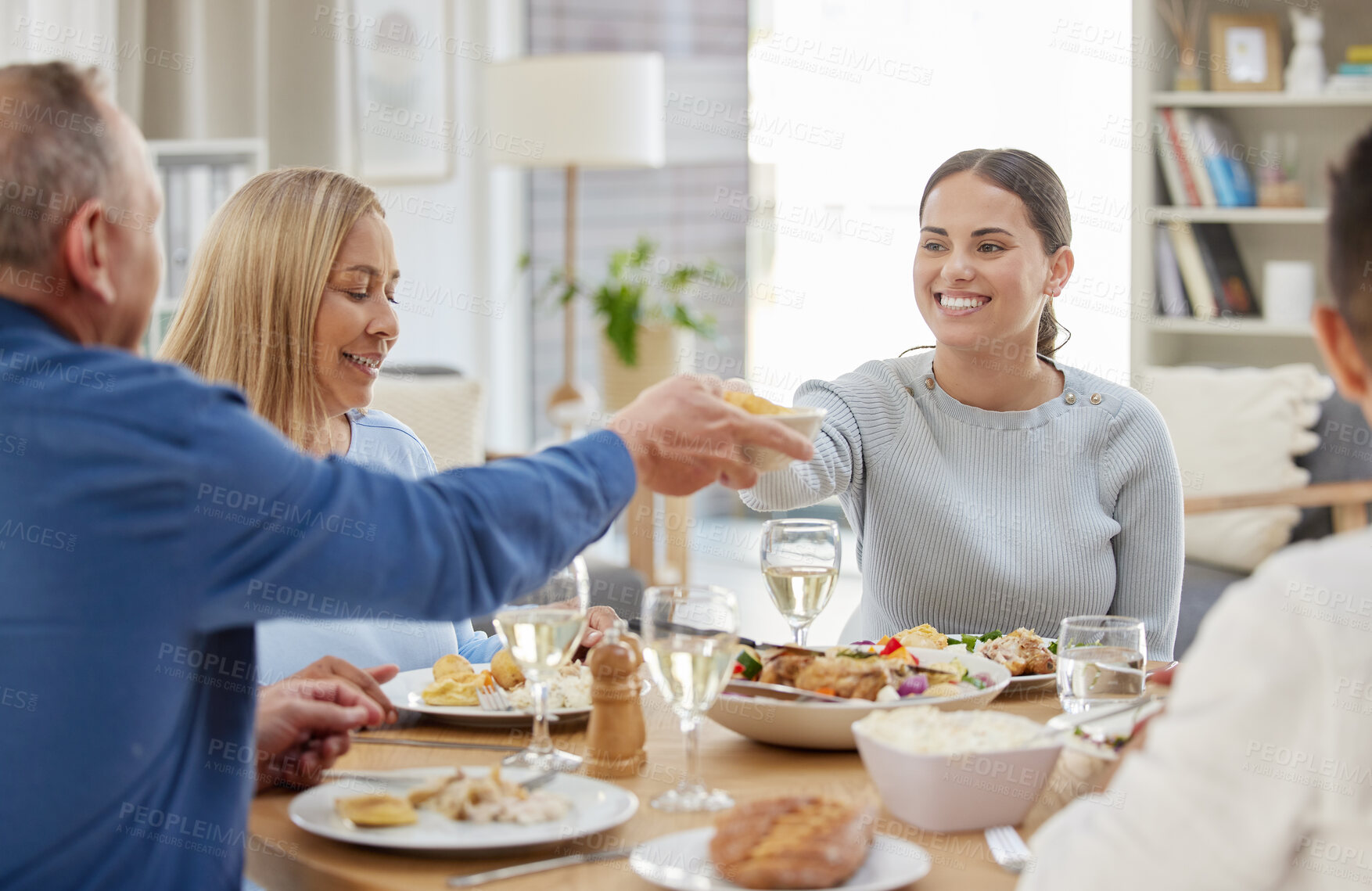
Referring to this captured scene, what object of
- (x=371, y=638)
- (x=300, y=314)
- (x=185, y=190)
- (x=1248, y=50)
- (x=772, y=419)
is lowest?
(x=371, y=638)

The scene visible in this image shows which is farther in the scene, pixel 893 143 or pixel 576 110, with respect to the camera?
pixel 893 143

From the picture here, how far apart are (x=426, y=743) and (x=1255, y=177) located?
3925 mm

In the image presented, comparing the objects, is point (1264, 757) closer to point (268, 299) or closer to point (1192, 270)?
point (268, 299)

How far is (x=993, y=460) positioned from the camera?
2.11 m

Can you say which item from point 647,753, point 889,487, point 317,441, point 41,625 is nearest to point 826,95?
point 889,487

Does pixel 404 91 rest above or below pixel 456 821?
above

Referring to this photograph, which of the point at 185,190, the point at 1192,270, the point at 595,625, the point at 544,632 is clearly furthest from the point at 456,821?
the point at 1192,270

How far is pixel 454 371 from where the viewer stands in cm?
442

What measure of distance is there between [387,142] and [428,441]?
171 cm

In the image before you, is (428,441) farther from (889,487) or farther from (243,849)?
(243,849)

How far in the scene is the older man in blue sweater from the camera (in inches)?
36.3

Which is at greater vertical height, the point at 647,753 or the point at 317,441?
the point at 317,441

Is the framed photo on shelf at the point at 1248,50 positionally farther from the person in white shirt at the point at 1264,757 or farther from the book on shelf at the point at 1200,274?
the person in white shirt at the point at 1264,757

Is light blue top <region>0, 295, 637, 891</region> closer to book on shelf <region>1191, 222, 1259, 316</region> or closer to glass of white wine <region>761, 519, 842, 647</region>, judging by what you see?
glass of white wine <region>761, 519, 842, 647</region>
